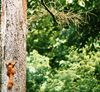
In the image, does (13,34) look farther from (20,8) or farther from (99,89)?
(99,89)

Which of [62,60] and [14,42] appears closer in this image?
[14,42]

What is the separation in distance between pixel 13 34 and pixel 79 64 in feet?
52.8

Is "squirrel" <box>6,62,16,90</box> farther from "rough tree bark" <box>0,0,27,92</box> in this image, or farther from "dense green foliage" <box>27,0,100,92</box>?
"dense green foliage" <box>27,0,100,92</box>

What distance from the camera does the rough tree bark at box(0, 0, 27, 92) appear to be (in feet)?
17.2

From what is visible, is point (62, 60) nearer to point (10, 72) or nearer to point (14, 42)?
point (14, 42)

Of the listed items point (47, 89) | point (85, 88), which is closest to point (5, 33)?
point (85, 88)

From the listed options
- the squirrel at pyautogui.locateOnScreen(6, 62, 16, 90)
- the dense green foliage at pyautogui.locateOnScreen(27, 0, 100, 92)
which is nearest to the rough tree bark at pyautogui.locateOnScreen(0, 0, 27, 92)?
the squirrel at pyautogui.locateOnScreen(6, 62, 16, 90)

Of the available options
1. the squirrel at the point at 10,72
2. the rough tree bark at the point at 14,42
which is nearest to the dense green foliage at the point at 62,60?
the rough tree bark at the point at 14,42

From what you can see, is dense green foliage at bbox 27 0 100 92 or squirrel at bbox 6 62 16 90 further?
dense green foliage at bbox 27 0 100 92

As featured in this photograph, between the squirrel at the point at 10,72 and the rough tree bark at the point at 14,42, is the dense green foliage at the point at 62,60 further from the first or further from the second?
the squirrel at the point at 10,72

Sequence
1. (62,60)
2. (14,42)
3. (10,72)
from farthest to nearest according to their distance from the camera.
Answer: (62,60) < (14,42) < (10,72)

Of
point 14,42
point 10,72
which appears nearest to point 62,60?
point 14,42

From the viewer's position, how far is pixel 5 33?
5.37 metres

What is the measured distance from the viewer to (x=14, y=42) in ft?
17.5
